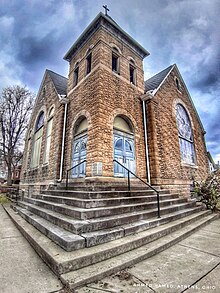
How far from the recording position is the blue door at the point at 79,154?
6666mm

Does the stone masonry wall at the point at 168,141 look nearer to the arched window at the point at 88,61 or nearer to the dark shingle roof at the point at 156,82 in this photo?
the dark shingle roof at the point at 156,82

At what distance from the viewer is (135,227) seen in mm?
3365

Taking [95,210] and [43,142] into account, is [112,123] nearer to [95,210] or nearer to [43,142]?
[95,210]

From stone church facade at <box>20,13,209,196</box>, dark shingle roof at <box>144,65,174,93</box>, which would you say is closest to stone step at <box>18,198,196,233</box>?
stone church facade at <box>20,13,209,196</box>

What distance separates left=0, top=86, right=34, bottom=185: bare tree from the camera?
698 inches

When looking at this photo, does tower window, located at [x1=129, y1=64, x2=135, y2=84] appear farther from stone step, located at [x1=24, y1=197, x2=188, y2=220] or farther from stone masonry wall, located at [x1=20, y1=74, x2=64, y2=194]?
stone step, located at [x1=24, y1=197, x2=188, y2=220]

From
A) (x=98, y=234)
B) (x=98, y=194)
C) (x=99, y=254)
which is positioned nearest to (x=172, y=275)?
(x=99, y=254)

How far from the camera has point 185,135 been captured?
33.3 feet

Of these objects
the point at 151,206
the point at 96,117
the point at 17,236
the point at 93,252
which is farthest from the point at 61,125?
the point at 93,252

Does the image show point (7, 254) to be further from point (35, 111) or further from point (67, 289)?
point (35, 111)

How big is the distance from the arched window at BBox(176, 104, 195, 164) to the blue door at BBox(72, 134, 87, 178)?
5954 millimetres

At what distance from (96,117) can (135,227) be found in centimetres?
413

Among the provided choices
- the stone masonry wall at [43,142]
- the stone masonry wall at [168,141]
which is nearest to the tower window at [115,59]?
the stone masonry wall at [168,141]

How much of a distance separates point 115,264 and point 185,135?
9.58 m
